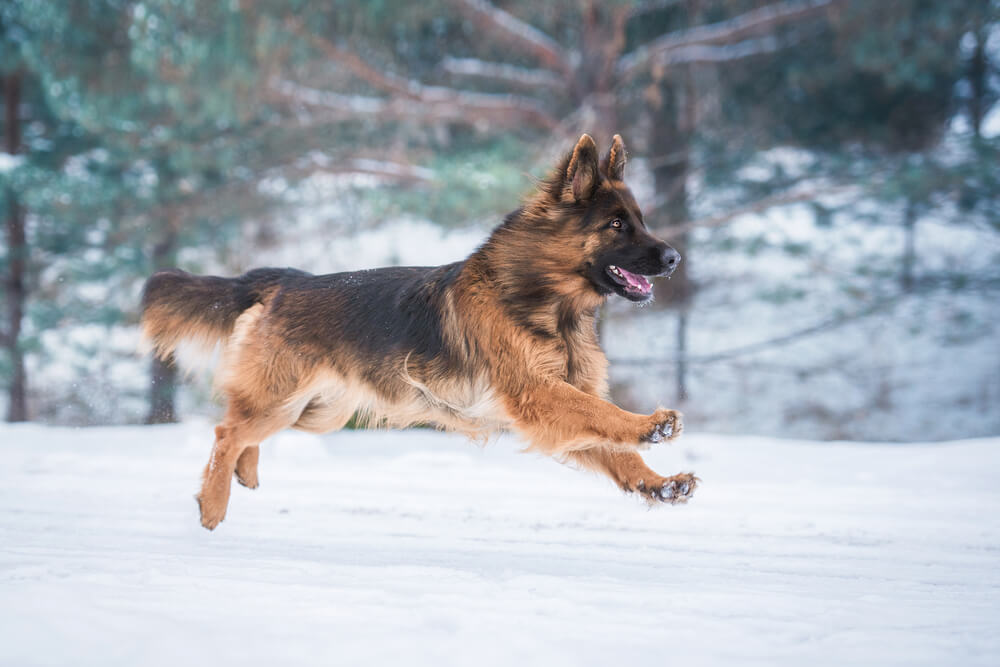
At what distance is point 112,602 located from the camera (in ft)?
9.36

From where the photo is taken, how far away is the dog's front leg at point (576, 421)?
3.66 meters

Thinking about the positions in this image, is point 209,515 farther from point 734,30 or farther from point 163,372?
point 734,30

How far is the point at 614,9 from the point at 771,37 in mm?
3342

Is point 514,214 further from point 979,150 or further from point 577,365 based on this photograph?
point 979,150

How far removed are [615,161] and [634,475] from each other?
170 centimetres

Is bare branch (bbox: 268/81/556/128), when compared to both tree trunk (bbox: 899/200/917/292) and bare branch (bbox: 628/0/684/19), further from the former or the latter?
tree trunk (bbox: 899/200/917/292)

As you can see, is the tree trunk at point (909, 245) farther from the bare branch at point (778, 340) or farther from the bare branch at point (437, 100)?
the bare branch at point (437, 100)

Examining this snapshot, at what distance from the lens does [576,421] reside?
12.8 feet

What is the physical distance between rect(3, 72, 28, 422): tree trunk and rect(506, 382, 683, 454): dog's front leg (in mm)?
11694

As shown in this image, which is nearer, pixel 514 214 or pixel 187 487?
pixel 514 214

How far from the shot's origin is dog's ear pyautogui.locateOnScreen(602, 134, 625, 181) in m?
4.21

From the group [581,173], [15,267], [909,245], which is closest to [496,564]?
[581,173]

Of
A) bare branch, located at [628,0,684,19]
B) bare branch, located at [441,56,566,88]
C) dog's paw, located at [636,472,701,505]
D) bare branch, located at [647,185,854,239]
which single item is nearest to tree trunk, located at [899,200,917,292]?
bare branch, located at [647,185,854,239]

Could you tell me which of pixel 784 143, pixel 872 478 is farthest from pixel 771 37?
pixel 872 478
